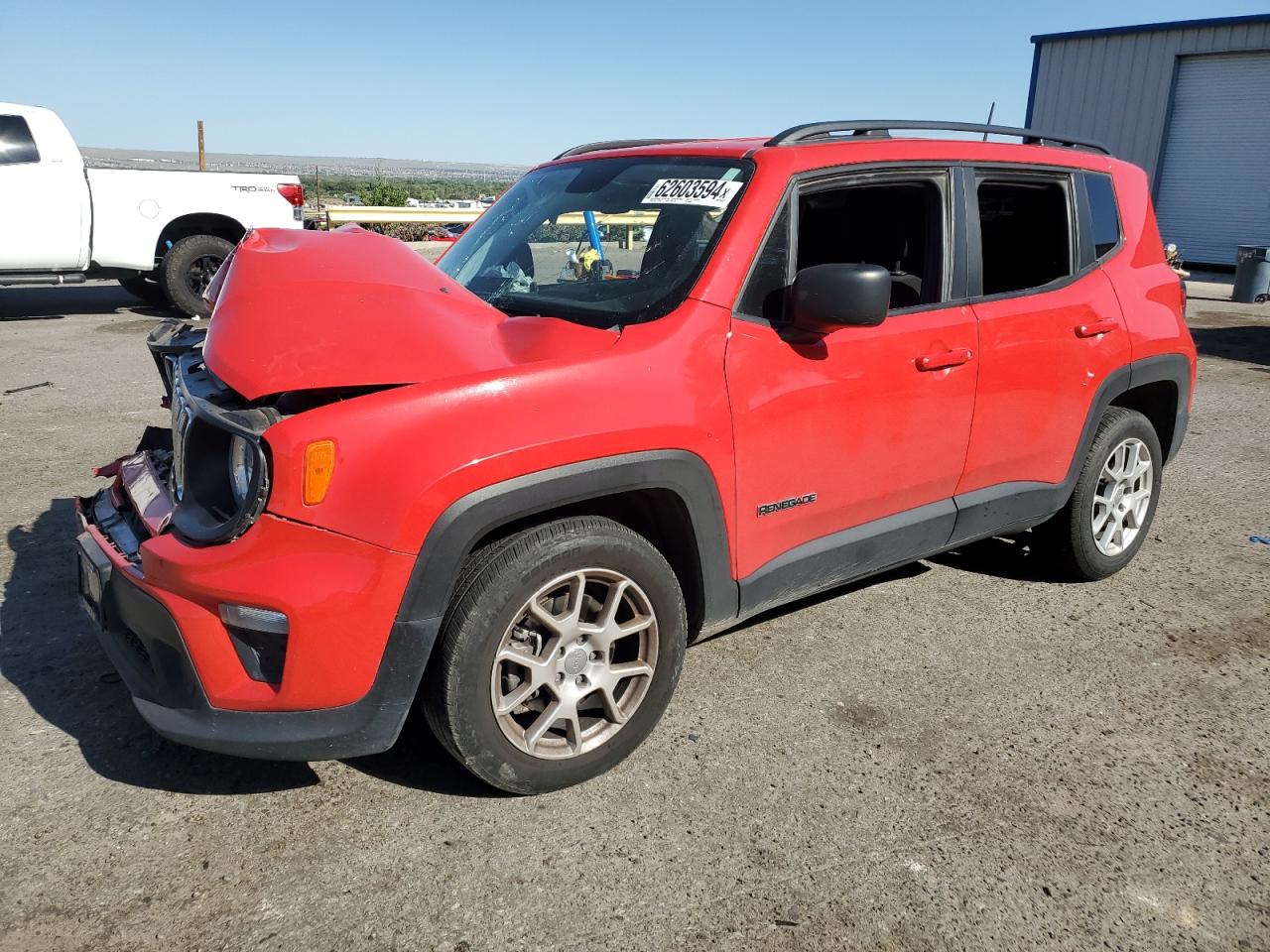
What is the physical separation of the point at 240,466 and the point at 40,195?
1032cm

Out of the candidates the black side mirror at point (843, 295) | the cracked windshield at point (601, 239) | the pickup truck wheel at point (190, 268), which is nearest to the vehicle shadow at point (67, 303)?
the pickup truck wheel at point (190, 268)

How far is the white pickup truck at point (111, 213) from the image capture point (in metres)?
10.8

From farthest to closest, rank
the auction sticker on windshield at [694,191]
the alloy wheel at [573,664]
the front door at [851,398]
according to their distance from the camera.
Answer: the auction sticker on windshield at [694,191]
the front door at [851,398]
the alloy wheel at [573,664]

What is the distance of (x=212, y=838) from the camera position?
261 cm

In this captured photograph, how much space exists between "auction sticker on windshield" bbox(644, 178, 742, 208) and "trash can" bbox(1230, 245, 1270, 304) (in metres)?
15.8

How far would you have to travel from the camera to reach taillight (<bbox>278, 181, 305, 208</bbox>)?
12.4 m

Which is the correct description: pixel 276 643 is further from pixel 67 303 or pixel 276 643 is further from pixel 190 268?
pixel 67 303

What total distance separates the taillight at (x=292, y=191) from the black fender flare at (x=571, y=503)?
11.1 metres

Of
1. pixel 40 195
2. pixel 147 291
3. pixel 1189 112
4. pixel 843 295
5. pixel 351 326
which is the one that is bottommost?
pixel 147 291

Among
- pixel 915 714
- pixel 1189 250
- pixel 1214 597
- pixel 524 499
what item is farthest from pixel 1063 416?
pixel 1189 250

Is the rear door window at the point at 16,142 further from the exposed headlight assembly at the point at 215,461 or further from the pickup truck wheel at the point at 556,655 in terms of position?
the pickup truck wheel at the point at 556,655

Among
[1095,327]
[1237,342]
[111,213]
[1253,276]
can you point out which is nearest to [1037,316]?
[1095,327]

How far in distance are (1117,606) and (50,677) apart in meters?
4.12

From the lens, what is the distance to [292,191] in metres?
12.5
